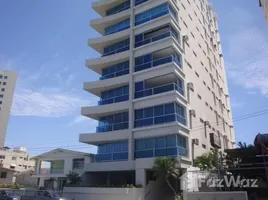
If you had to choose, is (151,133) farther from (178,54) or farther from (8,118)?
(8,118)

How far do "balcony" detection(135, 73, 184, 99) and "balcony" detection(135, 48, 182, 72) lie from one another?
1562 millimetres

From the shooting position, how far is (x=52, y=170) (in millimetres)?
37031

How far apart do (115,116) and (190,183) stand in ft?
40.8


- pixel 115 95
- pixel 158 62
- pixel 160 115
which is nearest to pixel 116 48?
pixel 115 95

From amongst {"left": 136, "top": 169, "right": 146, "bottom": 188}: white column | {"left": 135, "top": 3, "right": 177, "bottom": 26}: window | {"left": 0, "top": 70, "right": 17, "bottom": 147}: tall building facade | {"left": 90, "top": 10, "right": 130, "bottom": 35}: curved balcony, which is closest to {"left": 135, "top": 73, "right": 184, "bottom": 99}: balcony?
{"left": 135, "top": 3, "right": 177, "bottom": 26}: window

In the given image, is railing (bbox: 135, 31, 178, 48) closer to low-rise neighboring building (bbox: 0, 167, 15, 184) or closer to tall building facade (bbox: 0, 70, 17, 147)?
low-rise neighboring building (bbox: 0, 167, 15, 184)

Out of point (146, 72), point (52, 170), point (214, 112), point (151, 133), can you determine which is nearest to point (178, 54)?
point (146, 72)

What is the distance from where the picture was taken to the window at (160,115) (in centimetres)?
2538

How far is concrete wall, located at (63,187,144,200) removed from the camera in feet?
73.0

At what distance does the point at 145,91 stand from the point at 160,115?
3443 mm

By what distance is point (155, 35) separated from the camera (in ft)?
101

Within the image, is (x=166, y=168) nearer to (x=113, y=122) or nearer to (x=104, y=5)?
(x=113, y=122)

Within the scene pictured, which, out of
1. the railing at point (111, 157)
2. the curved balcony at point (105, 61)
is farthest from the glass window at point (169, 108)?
the curved balcony at point (105, 61)

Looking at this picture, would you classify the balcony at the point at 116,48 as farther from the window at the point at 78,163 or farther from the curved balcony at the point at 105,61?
the window at the point at 78,163
